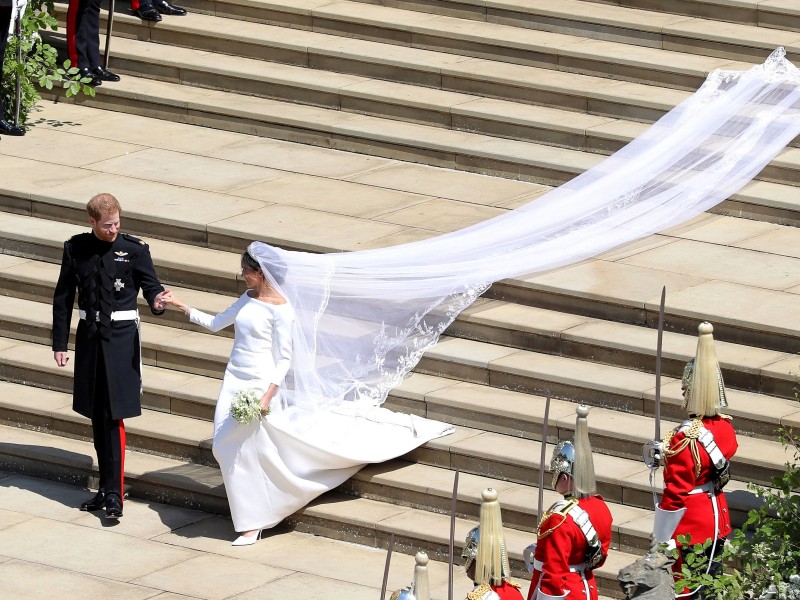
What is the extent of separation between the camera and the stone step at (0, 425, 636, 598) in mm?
9758

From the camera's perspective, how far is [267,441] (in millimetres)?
9930

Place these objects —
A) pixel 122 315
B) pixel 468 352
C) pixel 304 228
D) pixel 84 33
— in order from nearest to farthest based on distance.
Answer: pixel 122 315
pixel 468 352
pixel 304 228
pixel 84 33

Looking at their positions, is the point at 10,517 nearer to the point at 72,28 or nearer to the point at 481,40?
the point at 72,28

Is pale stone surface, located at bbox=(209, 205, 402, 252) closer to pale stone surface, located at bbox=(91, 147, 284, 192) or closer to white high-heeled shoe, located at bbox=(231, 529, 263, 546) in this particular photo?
pale stone surface, located at bbox=(91, 147, 284, 192)

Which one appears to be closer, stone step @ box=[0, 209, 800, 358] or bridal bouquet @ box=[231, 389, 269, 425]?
bridal bouquet @ box=[231, 389, 269, 425]

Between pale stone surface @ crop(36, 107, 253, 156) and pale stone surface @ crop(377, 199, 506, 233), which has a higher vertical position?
pale stone surface @ crop(36, 107, 253, 156)

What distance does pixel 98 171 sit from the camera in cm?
1379

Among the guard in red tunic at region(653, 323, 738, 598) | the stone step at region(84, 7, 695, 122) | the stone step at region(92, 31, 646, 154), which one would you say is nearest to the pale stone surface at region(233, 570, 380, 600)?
the guard in red tunic at region(653, 323, 738, 598)

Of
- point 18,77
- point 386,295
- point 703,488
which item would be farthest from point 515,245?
point 18,77

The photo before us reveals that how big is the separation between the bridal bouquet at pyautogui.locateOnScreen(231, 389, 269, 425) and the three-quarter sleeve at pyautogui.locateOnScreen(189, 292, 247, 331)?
48cm

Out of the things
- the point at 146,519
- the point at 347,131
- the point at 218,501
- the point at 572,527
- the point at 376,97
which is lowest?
the point at 146,519

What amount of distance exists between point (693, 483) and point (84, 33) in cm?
862

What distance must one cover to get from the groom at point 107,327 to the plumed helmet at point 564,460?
10.9 ft

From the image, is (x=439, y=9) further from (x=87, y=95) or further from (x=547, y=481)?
(x=547, y=481)
